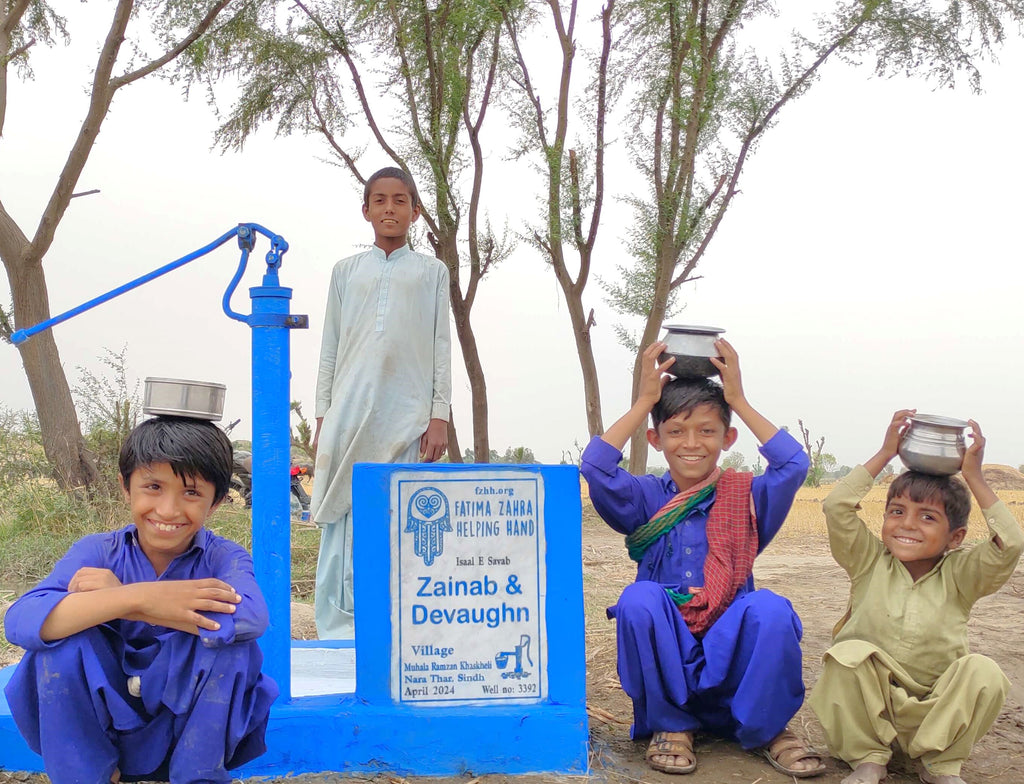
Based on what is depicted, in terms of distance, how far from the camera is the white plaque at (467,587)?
3.08 metres

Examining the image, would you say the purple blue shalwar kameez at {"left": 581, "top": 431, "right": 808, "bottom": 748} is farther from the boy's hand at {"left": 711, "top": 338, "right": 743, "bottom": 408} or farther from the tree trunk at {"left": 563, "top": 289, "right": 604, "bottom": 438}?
the tree trunk at {"left": 563, "top": 289, "right": 604, "bottom": 438}

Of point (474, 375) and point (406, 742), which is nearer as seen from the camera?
point (406, 742)

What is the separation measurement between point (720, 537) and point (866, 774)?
84cm

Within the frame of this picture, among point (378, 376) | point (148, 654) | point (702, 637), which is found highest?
point (378, 376)

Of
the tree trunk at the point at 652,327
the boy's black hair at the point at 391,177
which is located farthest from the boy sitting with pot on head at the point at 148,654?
the tree trunk at the point at 652,327

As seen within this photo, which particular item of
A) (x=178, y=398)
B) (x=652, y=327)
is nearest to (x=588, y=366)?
(x=652, y=327)

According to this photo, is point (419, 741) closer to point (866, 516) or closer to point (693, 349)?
point (693, 349)

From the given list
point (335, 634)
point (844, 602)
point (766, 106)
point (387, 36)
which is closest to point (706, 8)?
point (766, 106)

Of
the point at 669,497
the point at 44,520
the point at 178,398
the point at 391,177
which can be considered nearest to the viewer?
the point at 178,398

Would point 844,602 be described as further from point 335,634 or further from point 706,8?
point 706,8

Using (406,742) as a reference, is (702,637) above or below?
above

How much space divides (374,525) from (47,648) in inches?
40.3

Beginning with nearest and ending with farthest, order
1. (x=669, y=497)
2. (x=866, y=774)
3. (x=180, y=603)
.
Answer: (x=180, y=603), (x=866, y=774), (x=669, y=497)

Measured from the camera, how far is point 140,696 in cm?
243
